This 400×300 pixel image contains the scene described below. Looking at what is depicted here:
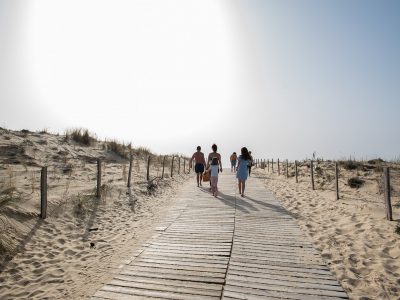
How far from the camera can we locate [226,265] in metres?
5.17

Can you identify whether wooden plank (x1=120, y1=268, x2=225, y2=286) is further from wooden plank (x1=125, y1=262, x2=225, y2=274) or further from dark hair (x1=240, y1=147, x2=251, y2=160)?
dark hair (x1=240, y1=147, x2=251, y2=160)

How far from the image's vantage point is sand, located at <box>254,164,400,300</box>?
15.1ft

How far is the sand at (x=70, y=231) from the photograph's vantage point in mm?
4863

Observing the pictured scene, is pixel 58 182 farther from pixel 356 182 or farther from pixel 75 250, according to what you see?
pixel 356 182

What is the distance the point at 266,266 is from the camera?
16.7ft

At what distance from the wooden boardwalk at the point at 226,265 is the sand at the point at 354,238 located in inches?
12.0

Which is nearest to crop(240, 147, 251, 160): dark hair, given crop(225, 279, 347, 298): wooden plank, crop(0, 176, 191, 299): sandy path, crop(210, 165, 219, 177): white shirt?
crop(210, 165, 219, 177): white shirt

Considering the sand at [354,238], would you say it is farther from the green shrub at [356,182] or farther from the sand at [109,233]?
the green shrub at [356,182]

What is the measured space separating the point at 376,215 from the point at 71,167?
45.2 feet

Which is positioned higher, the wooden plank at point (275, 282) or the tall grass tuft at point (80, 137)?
the tall grass tuft at point (80, 137)

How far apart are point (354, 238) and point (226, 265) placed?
3392mm

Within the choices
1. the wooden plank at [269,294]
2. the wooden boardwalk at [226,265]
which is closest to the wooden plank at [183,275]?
the wooden boardwalk at [226,265]

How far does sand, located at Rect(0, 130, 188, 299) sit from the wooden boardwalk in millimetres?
523

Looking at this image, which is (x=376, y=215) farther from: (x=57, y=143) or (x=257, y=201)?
(x=57, y=143)
